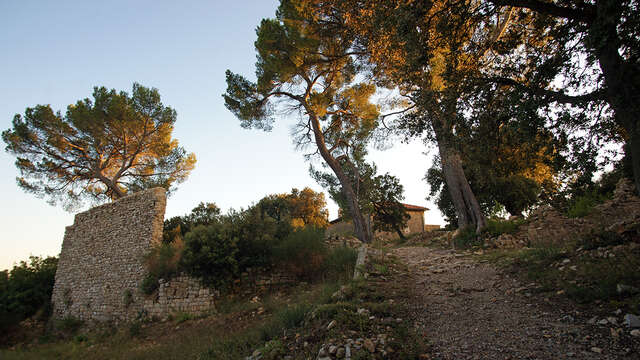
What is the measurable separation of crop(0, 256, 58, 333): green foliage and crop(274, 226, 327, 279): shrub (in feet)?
39.4

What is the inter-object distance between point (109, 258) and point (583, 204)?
17.0 m

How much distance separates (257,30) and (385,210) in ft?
46.5

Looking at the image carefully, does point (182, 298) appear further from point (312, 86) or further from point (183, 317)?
point (312, 86)

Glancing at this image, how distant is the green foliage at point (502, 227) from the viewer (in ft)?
33.4

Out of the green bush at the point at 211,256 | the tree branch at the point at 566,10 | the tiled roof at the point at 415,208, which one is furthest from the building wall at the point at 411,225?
the tree branch at the point at 566,10

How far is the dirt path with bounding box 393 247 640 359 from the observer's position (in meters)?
2.75

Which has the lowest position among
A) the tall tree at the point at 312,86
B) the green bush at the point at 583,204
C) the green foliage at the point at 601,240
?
the green foliage at the point at 601,240

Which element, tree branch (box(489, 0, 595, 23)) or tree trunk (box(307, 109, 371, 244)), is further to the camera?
tree trunk (box(307, 109, 371, 244))

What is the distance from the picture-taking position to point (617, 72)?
12.6 feet

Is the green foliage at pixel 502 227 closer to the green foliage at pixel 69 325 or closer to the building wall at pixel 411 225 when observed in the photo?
the green foliage at pixel 69 325

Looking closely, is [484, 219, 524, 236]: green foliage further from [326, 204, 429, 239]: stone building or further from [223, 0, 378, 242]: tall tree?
[326, 204, 429, 239]: stone building

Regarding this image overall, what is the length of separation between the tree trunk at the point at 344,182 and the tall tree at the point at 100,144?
10.3 metres

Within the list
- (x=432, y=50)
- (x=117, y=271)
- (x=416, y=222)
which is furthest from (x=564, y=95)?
(x=416, y=222)

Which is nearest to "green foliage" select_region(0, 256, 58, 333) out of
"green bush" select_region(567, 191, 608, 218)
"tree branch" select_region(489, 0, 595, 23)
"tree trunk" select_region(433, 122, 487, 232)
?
"tree trunk" select_region(433, 122, 487, 232)
